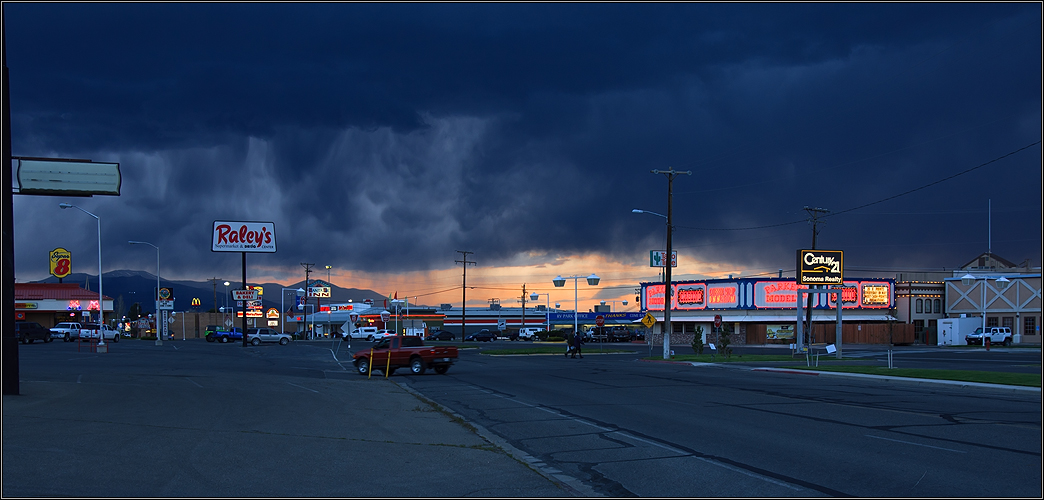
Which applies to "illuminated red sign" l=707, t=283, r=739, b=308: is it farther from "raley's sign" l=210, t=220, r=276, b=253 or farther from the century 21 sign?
"raley's sign" l=210, t=220, r=276, b=253

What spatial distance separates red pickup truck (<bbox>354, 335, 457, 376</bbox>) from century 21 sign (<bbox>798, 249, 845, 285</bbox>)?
28123 millimetres

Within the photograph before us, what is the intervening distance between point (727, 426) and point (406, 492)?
7465 mm

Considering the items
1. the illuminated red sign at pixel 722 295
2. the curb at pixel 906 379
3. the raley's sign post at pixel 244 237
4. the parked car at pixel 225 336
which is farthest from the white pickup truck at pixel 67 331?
the curb at pixel 906 379

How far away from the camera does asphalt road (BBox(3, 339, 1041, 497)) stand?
8.59 m

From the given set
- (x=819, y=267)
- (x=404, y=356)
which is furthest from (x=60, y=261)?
(x=819, y=267)

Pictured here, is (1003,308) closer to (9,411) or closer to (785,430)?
(785,430)

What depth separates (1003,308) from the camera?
74875mm

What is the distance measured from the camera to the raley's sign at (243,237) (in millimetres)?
58781

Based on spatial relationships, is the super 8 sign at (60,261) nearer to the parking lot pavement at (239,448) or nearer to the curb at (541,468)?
the parking lot pavement at (239,448)

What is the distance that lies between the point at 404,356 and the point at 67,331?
56.4 metres

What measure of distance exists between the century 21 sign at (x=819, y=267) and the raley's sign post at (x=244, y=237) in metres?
39.8

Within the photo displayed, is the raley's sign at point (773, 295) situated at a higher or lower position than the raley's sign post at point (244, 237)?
lower

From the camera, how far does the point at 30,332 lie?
63.7 metres

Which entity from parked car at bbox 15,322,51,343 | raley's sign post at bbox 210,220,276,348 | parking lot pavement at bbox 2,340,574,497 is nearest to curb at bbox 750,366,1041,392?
parking lot pavement at bbox 2,340,574,497
